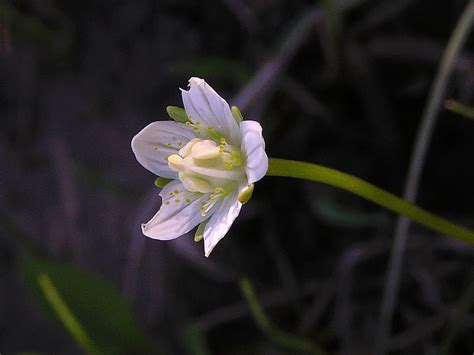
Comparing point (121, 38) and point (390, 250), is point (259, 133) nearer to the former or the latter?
point (390, 250)

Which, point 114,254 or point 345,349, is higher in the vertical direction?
point 114,254

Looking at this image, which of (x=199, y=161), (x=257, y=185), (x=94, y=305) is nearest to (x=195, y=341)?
(x=94, y=305)

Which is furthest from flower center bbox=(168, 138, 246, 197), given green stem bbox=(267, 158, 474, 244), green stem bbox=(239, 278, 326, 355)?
green stem bbox=(239, 278, 326, 355)

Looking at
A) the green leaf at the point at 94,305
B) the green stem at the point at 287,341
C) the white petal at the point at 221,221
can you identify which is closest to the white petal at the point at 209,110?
the white petal at the point at 221,221

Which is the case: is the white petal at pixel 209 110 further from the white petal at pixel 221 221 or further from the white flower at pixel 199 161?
the white petal at pixel 221 221

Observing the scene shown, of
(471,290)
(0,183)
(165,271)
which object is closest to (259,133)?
(471,290)

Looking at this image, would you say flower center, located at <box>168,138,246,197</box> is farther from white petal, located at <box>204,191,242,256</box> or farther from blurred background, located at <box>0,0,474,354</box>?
blurred background, located at <box>0,0,474,354</box>
